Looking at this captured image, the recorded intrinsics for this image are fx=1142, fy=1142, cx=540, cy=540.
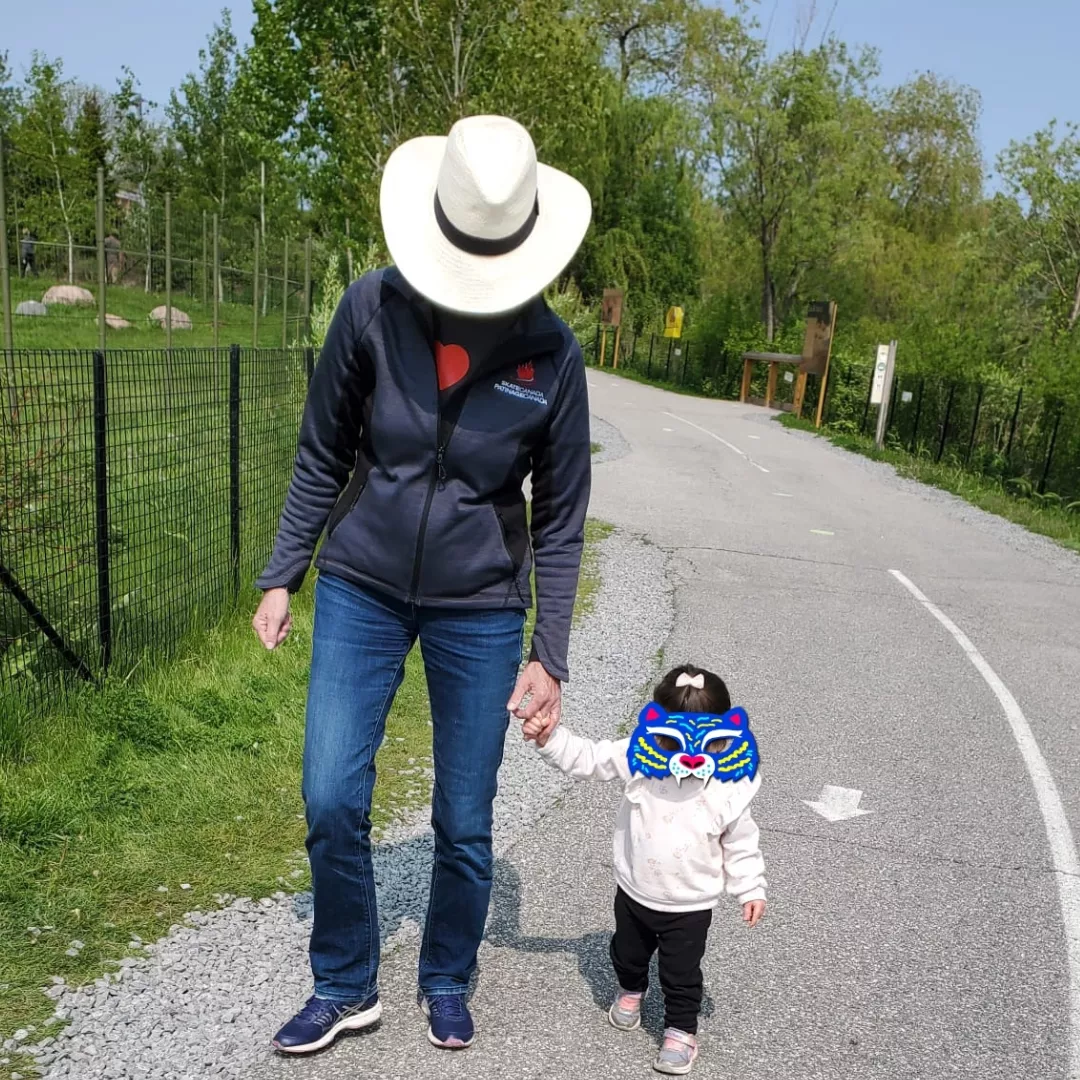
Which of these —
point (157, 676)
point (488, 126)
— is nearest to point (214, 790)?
point (157, 676)

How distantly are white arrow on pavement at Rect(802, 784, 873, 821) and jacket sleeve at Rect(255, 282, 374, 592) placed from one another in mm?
3050

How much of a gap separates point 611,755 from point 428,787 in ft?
6.34

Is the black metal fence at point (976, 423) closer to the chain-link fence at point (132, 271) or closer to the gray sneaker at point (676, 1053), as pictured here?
the chain-link fence at point (132, 271)

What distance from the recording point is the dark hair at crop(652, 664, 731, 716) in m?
3.03

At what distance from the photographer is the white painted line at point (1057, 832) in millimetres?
3662

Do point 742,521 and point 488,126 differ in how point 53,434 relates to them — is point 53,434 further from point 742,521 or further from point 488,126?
point 742,521

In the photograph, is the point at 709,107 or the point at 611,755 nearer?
the point at 611,755

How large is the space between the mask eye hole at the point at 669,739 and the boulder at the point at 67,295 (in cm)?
2247

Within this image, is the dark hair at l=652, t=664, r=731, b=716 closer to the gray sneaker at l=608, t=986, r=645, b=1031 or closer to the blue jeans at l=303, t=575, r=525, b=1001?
the blue jeans at l=303, t=575, r=525, b=1001

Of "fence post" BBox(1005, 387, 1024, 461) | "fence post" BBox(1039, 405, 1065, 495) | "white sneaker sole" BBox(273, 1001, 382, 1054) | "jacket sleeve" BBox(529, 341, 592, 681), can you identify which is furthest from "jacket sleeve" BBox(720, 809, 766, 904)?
"fence post" BBox(1005, 387, 1024, 461)

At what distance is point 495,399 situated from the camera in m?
2.76

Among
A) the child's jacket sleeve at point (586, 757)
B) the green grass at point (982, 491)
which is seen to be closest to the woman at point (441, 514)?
the child's jacket sleeve at point (586, 757)

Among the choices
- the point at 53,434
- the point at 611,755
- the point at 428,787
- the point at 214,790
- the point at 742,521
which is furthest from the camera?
the point at 742,521

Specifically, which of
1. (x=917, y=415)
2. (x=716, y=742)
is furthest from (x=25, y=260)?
(x=716, y=742)
